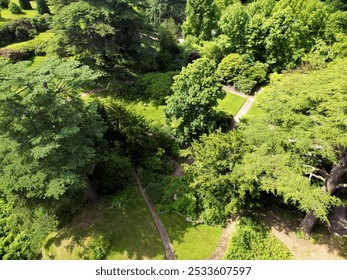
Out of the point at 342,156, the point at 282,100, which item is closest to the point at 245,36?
the point at 282,100

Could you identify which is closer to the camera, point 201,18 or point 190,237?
point 190,237

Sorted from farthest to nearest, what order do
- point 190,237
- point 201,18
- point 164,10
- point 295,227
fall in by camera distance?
point 164,10, point 201,18, point 295,227, point 190,237

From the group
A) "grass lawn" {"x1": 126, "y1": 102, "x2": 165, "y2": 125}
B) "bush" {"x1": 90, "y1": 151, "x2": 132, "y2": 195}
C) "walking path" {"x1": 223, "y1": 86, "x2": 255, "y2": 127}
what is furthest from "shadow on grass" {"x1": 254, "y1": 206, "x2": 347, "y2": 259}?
"grass lawn" {"x1": 126, "y1": 102, "x2": 165, "y2": 125}

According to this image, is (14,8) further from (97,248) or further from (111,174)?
(97,248)

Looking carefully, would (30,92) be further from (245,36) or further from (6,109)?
(245,36)

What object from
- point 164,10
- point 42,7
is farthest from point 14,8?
point 164,10

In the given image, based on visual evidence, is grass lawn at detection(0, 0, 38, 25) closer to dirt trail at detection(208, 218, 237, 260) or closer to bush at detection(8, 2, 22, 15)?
bush at detection(8, 2, 22, 15)
